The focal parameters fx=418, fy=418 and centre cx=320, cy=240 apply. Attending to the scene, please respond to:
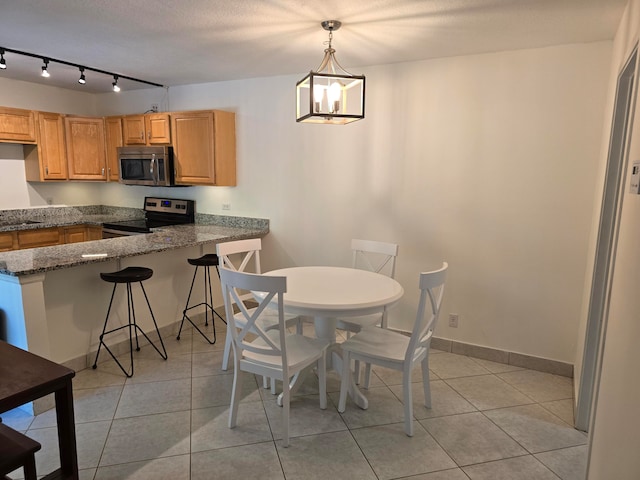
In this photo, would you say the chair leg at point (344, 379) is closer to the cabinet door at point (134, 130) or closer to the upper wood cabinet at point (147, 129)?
the upper wood cabinet at point (147, 129)

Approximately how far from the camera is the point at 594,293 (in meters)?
2.34

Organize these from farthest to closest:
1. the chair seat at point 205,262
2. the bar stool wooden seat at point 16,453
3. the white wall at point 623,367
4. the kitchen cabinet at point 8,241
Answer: the kitchen cabinet at point 8,241 < the chair seat at point 205,262 < the bar stool wooden seat at point 16,453 < the white wall at point 623,367

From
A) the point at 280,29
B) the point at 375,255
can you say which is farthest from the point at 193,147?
the point at 375,255

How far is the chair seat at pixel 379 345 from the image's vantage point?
7.85 feet

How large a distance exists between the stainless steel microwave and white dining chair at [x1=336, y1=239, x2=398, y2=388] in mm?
2285

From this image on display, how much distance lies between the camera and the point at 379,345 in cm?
252

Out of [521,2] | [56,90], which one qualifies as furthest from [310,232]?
[56,90]

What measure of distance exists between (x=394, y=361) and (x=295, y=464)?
0.75 meters

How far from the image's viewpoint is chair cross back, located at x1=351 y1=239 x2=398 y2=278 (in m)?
3.28

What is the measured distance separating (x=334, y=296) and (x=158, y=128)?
3.19 meters

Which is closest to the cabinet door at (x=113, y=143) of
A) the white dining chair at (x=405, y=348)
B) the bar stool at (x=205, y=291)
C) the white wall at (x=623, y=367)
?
the bar stool at (x=205, y=291)

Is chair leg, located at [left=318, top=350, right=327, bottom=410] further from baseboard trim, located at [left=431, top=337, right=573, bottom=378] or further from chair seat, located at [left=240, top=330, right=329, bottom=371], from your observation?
baseboard trim, located at [left=431, top=337, right=573, bottom=378]

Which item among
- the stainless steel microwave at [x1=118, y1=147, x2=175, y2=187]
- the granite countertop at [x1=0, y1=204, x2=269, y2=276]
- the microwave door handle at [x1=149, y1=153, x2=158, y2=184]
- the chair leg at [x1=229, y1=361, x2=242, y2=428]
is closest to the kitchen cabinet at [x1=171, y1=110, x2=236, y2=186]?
the stainless steel microwave at [x1=118, y1=147, x2=175, y2=187]

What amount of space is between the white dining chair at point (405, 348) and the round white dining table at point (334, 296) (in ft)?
0.66
